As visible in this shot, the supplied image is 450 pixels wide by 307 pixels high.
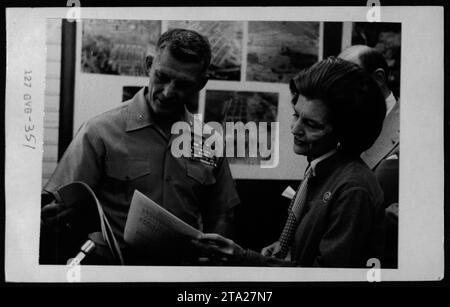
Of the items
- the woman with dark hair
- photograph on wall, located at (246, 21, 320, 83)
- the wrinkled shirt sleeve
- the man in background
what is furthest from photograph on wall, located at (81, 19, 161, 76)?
the man in background

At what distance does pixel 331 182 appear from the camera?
1.37m

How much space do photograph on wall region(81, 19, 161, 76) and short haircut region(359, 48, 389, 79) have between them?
1.85 ft

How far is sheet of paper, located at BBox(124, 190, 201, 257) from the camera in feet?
4.47

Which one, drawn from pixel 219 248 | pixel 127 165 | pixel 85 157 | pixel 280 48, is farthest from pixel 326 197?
pixel 85 157

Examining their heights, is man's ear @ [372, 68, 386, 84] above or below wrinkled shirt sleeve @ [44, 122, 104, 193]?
above

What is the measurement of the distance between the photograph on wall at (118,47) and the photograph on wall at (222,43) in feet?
0.25

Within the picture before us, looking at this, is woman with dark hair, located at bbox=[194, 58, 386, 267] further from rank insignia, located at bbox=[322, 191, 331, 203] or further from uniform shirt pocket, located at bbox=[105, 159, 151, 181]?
uniform shirt pocket, located at bbox=[105, 159, 151, 181]

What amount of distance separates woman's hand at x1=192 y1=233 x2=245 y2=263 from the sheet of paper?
0.08 feet

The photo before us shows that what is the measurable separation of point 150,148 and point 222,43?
347 millimetres

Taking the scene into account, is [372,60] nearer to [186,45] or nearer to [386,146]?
[386,146]

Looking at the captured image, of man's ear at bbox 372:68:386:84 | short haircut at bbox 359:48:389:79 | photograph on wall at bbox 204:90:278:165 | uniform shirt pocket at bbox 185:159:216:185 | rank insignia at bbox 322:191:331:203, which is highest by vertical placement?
short haircut at bbox 359:48:389:79

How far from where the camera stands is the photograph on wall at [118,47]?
1.37 m
